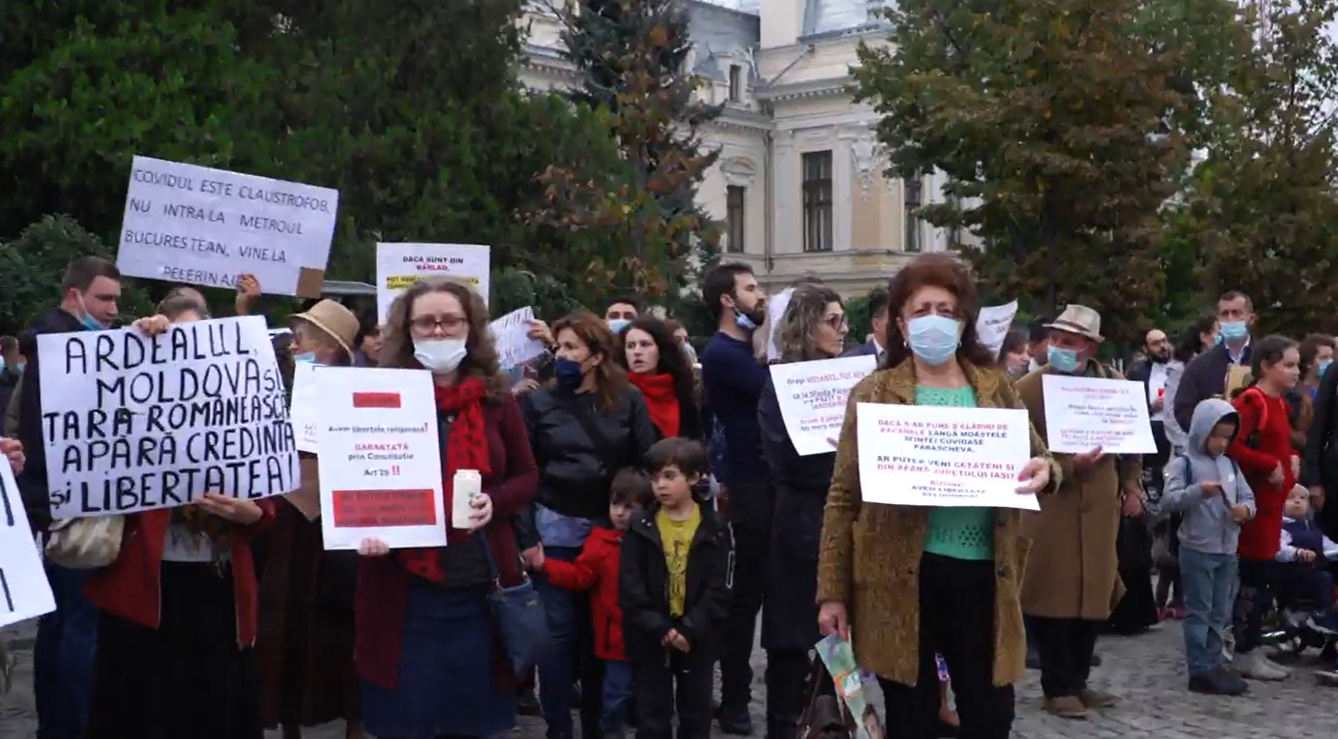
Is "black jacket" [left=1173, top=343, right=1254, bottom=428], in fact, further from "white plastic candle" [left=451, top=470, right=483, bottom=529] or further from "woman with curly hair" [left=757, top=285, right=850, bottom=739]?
"white plastic candle" [left=451, top=470, right=483, bottom=529]

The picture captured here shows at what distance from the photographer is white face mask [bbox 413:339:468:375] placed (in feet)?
19.7

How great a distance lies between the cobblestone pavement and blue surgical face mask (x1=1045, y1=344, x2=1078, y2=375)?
5.92 ft

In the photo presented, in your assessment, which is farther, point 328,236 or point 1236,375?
point 1236,375

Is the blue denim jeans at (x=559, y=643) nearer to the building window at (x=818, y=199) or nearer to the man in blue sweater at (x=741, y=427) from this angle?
the man in blue sweater at (x=741, y=427)

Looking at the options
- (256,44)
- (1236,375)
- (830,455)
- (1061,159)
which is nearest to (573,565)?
(830,455)

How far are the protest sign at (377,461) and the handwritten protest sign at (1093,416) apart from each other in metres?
3.88

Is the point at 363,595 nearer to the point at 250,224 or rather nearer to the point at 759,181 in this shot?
the point at 250,224

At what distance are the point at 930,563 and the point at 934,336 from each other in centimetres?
71

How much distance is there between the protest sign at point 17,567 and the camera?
453cm

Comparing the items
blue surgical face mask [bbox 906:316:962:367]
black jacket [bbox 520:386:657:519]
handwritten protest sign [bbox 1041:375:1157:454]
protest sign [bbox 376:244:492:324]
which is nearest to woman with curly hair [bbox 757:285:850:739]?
black jacket [bbox 520:386:657:519]

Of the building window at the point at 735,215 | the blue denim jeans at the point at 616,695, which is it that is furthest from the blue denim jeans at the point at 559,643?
the building window at the point at 735,215

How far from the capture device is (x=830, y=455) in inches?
309

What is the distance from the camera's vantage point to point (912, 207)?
66250 mm

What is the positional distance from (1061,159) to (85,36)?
1312 cm
